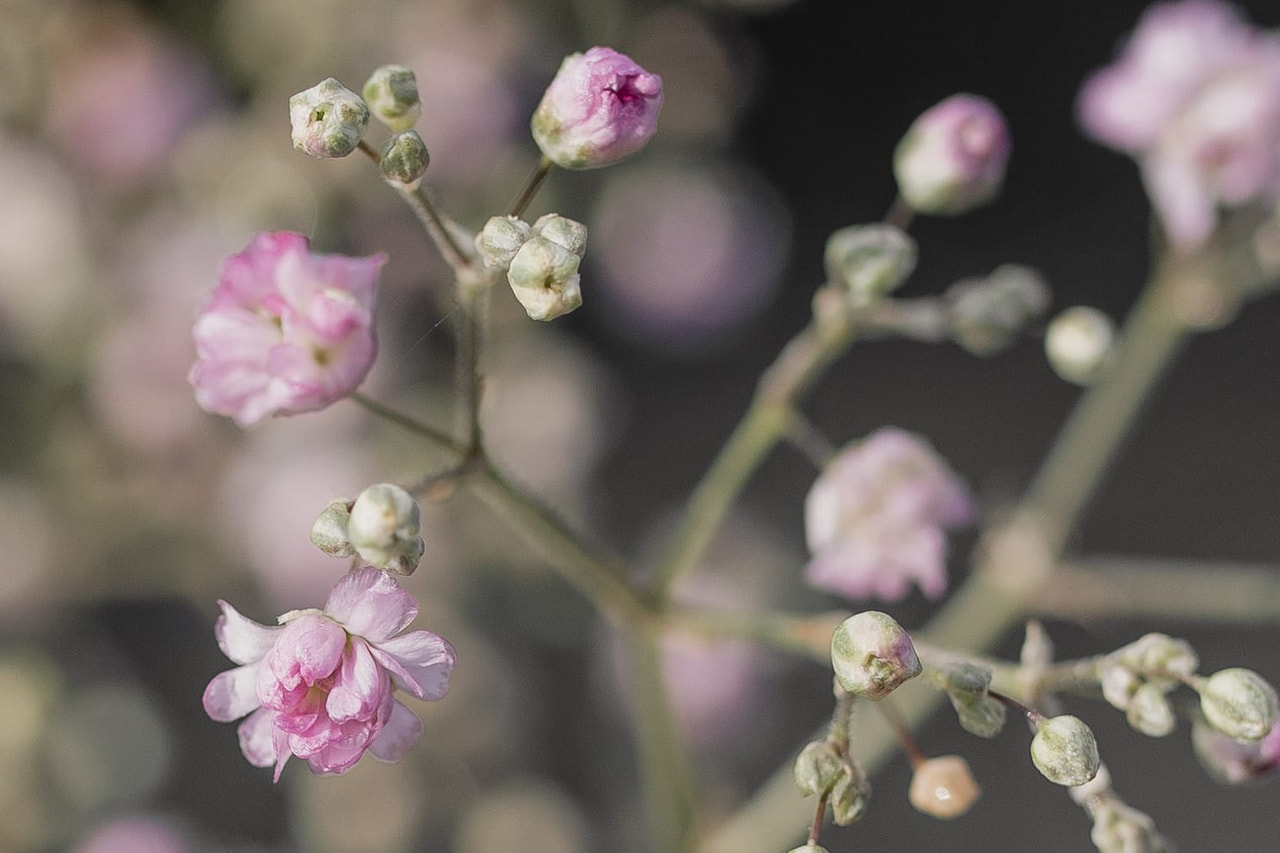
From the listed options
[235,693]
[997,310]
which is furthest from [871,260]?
[235,693]

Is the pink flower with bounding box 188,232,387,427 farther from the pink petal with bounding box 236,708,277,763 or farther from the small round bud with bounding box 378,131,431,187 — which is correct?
the pink petal with bounding box 236,708,277,763

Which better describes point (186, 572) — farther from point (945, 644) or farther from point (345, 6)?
point (945, 644)

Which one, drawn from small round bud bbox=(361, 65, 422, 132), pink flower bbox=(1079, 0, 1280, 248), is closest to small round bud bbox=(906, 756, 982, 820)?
small round bud bbox=(361, 65, 422, 132)

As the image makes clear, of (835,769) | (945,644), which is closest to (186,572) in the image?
(945,644)

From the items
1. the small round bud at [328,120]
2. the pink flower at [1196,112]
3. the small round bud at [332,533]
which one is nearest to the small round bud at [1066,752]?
the small round bud at [332,533]

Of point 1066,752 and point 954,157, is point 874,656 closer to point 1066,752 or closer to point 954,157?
point 1066,752
